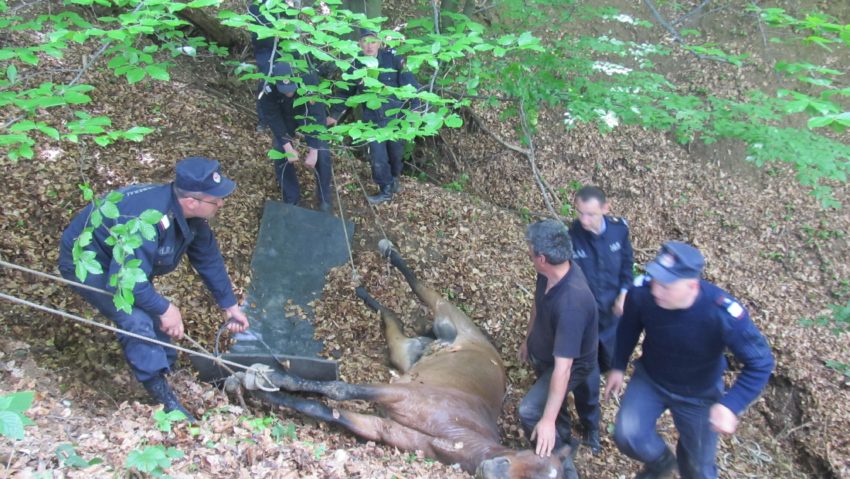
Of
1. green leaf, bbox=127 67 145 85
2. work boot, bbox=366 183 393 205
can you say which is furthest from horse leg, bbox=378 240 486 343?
green leaf, bbox=127 67 145 85

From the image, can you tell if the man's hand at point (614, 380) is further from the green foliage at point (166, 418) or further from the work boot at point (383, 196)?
the work boot at point (383, 196)

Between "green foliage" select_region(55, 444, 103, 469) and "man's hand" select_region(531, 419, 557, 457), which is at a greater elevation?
"green foliage" select_region(55, 444, 103, 469)

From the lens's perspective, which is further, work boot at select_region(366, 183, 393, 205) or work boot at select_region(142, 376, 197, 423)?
work boot at select_region(366, 183, 393, 205)

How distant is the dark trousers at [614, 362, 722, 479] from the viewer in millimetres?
3523

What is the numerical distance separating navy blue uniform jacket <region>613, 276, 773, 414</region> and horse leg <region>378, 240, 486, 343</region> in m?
1.74

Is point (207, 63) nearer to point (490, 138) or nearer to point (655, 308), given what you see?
point (490, 138)

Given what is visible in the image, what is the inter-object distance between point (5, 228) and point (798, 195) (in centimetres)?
1063

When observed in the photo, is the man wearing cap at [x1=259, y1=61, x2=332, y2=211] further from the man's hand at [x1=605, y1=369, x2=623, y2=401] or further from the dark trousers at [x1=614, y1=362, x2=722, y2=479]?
the dark trousers at [x1=614, y1=362, x2=722, y2=479]

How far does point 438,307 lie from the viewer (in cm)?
536

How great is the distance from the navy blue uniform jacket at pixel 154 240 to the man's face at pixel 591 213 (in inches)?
104

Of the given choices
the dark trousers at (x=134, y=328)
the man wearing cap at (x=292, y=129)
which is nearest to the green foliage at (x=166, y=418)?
the dark trousers at (x=134, y=328)

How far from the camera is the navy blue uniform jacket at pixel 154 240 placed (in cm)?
304

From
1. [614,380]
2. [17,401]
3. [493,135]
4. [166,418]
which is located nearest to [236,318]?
[166,418]

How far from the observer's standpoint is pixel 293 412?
12.8 feet
